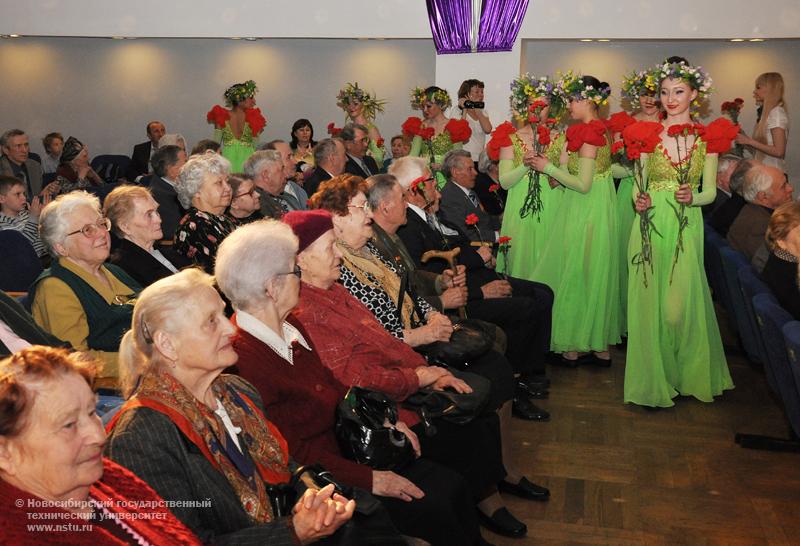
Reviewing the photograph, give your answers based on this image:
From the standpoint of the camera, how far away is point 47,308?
132 inches

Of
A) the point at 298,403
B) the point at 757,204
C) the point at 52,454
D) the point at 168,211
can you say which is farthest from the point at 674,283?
the point at 52,454

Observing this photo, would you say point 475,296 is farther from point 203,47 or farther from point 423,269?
point 203,47

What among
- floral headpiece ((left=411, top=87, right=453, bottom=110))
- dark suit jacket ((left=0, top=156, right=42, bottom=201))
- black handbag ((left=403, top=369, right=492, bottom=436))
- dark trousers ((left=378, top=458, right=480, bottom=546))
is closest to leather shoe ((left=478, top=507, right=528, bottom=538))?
black handbag ((left=403, top=369, right=492, bottom=436))

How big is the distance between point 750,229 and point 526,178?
62.2 inches

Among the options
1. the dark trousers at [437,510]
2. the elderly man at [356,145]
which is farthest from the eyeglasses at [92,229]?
the elderly man at [356,145]

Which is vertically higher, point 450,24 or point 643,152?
point 450,24

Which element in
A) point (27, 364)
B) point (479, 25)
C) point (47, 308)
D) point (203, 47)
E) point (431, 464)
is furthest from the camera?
point (203, 47)

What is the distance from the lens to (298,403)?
273cm

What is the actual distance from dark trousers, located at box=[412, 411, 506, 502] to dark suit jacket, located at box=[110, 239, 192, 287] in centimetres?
154

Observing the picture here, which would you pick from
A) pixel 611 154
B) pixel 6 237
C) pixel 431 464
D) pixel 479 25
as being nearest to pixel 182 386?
pixel 431 464

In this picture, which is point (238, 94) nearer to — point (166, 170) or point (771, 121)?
point (166, 170)

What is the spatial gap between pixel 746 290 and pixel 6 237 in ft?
11.7

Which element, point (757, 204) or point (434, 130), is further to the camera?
point (434, 130)

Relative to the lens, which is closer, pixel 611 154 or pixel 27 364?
pixel 27 364
